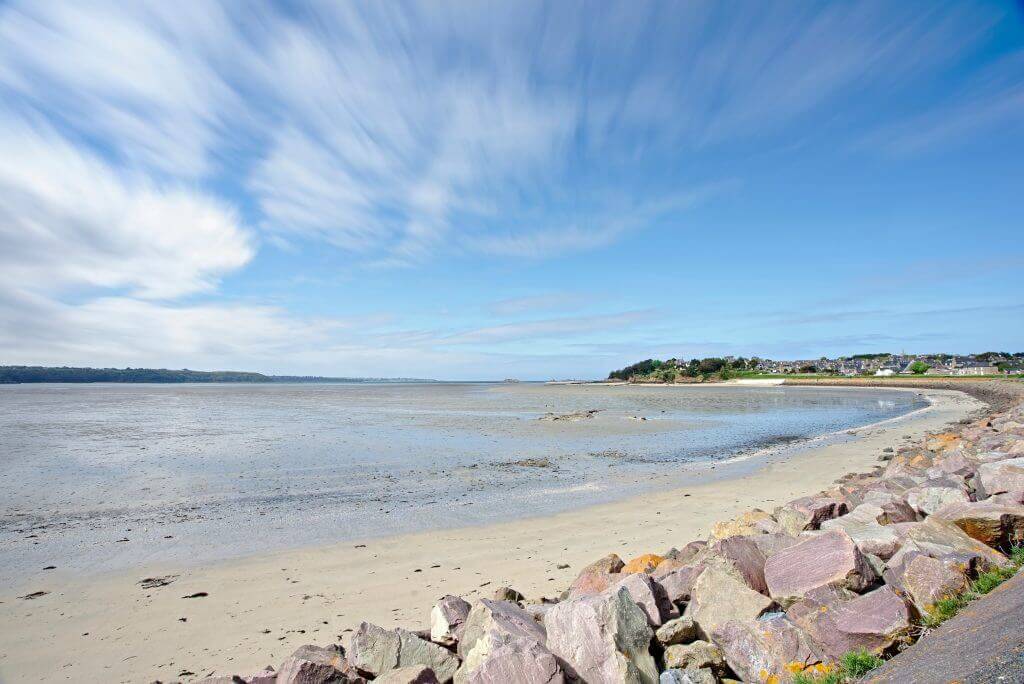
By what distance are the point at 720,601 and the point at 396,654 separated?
108 inches

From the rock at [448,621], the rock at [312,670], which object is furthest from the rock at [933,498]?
the rock at [312,670]

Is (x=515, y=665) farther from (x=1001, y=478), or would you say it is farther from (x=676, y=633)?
(x=1001, y=478)

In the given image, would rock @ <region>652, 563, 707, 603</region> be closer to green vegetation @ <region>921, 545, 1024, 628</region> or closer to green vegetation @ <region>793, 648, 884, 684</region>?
green vegetation @ <region>793, 648, 884, 684</region>

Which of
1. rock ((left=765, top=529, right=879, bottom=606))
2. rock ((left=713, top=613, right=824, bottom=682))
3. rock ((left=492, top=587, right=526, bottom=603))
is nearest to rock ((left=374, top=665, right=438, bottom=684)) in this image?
rock ((left=492, top=587, right=526, bottom=603))

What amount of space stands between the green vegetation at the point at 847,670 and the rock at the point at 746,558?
1.29 meters

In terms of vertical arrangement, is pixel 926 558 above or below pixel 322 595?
above

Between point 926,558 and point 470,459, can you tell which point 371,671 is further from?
point 470,459

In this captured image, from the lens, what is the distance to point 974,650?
9.89ft

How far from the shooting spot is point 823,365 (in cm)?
19025

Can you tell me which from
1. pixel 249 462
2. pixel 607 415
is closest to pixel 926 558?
pixel 249 462

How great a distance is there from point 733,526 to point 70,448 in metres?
27.5

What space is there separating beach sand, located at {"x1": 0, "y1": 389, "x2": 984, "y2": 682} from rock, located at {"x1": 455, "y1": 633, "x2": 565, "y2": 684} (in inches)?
114

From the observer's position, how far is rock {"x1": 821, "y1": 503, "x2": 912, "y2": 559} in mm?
5176

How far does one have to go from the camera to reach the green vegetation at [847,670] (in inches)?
138
